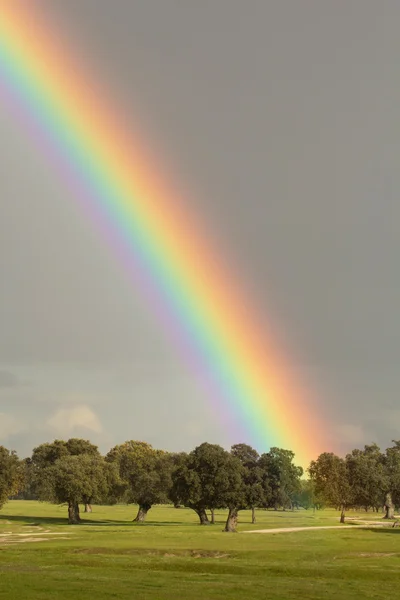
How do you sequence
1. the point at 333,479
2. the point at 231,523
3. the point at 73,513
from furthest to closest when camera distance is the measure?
the point at 333,479 → the point at 73,513 → the point at 231,523

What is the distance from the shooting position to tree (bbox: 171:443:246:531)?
10612 centimetres

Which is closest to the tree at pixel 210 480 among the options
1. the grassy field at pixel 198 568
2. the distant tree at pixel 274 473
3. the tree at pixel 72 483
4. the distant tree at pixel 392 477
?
the distant tree at pixel 274 473

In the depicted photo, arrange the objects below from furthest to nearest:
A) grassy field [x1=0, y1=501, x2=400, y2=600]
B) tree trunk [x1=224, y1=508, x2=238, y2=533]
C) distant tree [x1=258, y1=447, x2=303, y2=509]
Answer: distant tree [x1=258, y1=447, x2=303, y2=509] < tree trunk [x1=224, y1=508, x2=238, y2=533] < grassy field [x1=0, y1=501, x2=400, y2=600]

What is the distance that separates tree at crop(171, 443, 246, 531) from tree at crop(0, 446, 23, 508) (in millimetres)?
30276

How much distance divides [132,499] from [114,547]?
74.8 m

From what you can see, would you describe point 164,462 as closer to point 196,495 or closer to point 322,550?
point 196,495

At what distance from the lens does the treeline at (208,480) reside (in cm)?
10819

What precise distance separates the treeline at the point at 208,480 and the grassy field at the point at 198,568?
2737cm

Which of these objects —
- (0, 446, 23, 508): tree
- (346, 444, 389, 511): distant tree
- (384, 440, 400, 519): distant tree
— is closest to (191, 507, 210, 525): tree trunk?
(0, 446, 23, 508): tree

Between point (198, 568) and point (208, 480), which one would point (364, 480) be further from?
point (198, 568)

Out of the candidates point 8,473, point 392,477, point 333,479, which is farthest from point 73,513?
point 392,477

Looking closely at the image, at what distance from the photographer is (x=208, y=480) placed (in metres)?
109

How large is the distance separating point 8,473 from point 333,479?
71.6 metres

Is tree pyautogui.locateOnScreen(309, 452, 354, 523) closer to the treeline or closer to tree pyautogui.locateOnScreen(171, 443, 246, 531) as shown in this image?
the treeline
